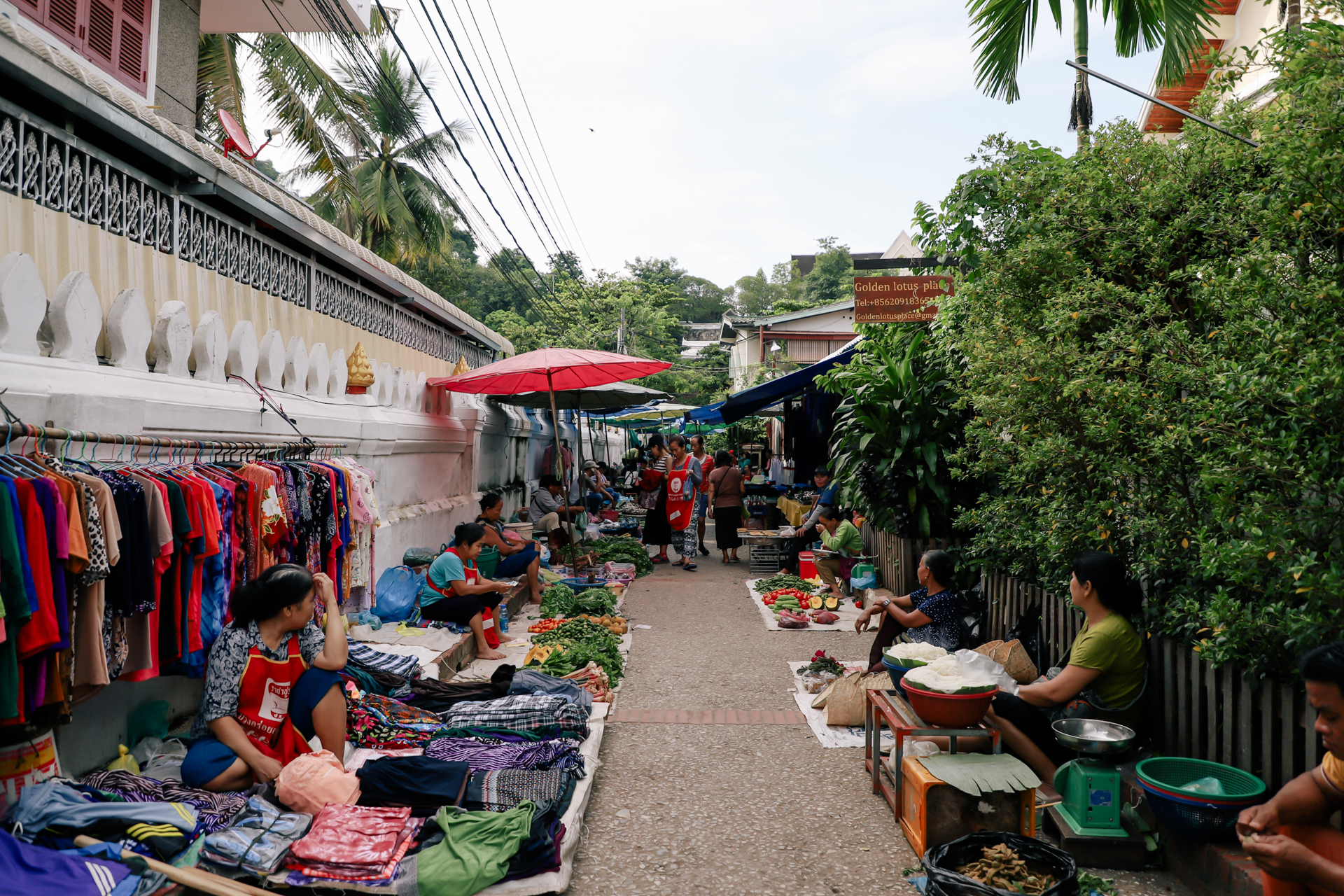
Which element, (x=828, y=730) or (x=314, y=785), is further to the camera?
(x=828, y=730)

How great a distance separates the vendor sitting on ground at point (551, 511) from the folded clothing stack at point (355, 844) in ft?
24.4

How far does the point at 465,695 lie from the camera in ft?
18.0

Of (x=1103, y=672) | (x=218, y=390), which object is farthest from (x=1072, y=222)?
(x=218, y=390)

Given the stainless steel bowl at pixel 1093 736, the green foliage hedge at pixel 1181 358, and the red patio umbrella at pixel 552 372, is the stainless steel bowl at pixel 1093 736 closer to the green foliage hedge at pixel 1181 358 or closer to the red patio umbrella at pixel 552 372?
the green foliage hedge at pixel 1181 358

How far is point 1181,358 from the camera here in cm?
403

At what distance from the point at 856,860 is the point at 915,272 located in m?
6.21

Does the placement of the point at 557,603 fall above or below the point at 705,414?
below

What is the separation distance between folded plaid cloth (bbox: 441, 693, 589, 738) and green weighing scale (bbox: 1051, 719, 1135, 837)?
8.96 feet

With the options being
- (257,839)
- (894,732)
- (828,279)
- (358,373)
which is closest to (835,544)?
(894,732)

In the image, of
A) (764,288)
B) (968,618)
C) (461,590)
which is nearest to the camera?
(968,618)

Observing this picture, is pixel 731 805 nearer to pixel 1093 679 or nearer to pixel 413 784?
pixel 413 784

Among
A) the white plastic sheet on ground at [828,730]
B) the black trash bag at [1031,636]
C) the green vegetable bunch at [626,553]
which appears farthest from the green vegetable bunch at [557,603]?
the black trash bag at [1031,636]

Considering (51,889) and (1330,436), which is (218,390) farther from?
(1330,436)

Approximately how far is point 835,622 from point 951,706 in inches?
190
